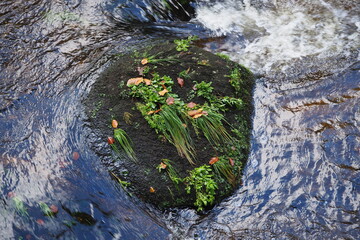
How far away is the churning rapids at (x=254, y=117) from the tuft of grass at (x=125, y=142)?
0.28 m

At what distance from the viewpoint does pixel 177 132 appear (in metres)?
4.73

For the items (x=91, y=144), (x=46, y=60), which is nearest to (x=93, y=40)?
(x=46, y=60)

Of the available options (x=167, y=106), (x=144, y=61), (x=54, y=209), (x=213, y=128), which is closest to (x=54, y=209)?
(x=54, y=209)

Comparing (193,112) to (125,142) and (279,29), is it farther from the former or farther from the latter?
(279,29)

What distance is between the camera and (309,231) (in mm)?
4148

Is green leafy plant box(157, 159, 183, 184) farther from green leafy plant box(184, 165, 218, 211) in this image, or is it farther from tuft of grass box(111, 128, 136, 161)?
tuft of grass box(111, 128, 136, 161)

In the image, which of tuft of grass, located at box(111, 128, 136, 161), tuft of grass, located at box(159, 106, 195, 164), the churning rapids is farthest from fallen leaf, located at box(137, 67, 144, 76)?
tuft of grass, located at box(111, 128, 136, 161)

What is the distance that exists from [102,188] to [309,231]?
7.96 ft

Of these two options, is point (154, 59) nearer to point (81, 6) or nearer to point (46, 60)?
point (46, 60)

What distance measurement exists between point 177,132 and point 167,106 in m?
0.38

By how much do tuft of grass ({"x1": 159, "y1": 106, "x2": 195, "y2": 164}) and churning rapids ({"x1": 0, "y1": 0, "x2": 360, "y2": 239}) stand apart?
2.55 feet

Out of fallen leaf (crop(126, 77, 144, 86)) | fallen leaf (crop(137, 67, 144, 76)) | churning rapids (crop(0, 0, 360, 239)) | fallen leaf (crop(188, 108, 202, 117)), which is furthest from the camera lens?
fallen leaf (crop(137, 67, 144, 76))

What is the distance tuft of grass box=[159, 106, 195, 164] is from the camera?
4668 millimetres

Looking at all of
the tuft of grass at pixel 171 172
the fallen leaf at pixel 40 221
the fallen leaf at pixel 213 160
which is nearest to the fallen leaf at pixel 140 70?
the tuft of grass at pixel 171 172
